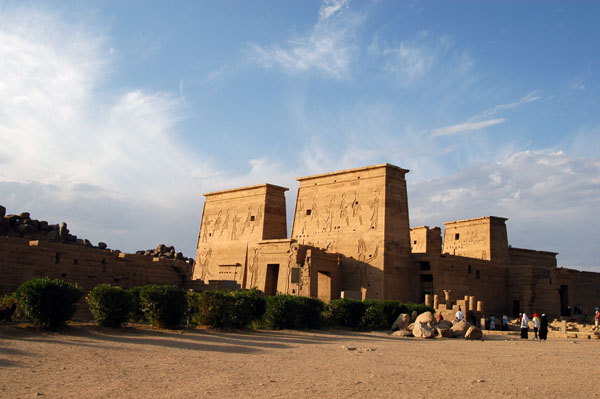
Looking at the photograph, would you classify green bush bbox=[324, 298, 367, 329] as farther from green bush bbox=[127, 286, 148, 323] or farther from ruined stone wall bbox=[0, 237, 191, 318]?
ruined stone wall bbox=[0, 237, 191, 318]

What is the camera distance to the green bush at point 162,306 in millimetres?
13930

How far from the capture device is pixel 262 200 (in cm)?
3528

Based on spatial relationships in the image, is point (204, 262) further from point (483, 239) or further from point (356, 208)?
point (483, 239)

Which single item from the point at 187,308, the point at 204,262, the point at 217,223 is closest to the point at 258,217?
the point at 217,223

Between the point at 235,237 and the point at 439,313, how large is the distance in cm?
1688

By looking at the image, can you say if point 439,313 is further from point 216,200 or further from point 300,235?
point 216,200

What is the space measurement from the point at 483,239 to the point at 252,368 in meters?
31.5

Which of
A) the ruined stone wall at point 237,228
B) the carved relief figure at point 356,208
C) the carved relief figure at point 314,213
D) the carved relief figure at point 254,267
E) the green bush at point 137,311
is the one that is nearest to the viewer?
the green bush at point 137,311

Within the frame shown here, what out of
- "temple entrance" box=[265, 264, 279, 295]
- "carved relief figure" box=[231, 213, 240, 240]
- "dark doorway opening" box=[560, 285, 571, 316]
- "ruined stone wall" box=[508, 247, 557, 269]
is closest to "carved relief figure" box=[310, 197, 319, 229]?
"temple entrance" box=[265, 264, 279, 295]

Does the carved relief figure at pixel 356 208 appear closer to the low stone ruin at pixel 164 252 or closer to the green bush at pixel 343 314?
the green bush at pixel 343 314

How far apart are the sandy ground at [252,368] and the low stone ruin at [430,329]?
4130 millimetres

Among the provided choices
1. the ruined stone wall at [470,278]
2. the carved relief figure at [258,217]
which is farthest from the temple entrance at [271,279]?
the ruined stone wall at [470,278]

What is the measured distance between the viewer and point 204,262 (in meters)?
38.3

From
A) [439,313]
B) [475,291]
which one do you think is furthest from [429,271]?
[439,313]
